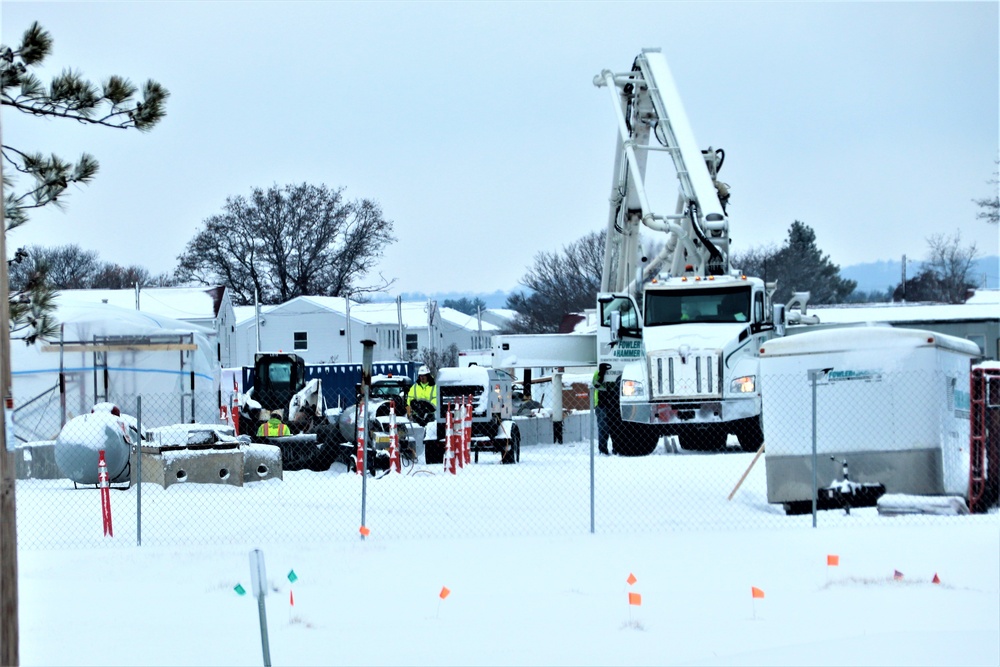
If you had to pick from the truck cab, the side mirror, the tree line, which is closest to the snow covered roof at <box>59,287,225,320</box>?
the tree line

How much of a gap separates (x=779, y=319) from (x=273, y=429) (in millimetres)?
8991

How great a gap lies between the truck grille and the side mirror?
149 cm

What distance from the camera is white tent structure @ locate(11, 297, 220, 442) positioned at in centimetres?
2822

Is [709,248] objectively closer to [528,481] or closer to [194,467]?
[528,481]

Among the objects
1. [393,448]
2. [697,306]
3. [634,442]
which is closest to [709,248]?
[697,306]

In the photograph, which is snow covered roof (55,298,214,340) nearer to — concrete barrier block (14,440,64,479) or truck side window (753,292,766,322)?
concrete barrier block (14,440,64,479)

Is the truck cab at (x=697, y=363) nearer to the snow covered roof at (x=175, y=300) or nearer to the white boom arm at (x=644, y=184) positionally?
the white boom arm at (x=644, y=184)

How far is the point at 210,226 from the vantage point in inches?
2559

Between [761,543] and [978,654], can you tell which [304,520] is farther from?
[978,654]

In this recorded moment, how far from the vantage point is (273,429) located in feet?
74.1

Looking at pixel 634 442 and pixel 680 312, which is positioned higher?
pixel 680 312

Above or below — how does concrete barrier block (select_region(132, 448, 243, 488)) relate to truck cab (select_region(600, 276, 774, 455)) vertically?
below

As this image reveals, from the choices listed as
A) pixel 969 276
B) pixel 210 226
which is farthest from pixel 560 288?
pixel 969 276

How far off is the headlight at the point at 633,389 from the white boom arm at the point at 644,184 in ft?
9.16
